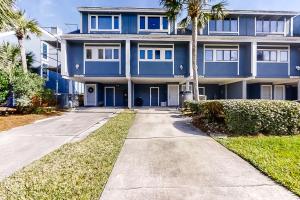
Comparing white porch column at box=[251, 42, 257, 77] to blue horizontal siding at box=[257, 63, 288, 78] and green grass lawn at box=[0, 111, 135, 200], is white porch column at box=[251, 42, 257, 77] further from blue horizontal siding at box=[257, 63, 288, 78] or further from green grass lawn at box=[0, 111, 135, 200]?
green grass lawn at box=[0, 111, 135, 200]

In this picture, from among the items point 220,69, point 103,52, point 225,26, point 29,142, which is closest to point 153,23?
point 103,52

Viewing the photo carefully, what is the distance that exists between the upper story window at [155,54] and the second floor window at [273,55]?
317 inches

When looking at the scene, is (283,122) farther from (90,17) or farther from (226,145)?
(90,17)

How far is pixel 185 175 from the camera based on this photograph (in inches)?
206

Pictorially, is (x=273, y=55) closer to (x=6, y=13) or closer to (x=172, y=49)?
(x=172, y=49)

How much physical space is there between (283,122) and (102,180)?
7.41 metres

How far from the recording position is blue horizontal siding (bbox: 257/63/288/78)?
21828mm

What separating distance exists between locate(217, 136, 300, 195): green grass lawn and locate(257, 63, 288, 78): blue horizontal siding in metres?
14.4

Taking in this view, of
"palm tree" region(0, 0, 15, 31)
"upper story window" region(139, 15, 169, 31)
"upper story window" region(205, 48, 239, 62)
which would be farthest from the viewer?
"upper story window" region(139, 15, 169, 31)

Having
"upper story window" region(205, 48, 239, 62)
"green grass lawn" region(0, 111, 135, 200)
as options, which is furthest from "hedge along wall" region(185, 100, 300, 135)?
"upper story window" region(205, 48, 239, 62)

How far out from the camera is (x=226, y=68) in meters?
22.0

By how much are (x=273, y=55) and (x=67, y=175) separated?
22.1 m

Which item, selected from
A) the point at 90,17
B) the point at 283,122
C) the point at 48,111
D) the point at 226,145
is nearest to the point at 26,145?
the point at 226,145

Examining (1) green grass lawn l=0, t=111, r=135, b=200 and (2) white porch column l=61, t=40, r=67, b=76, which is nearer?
(1) green grass lawn l=0, t=111, r=135, b=200
